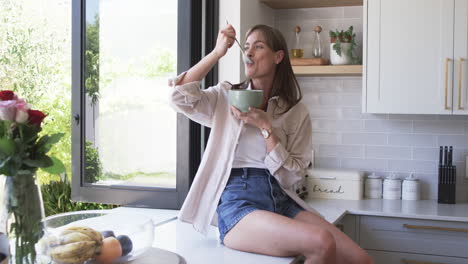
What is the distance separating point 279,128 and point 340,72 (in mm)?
1384

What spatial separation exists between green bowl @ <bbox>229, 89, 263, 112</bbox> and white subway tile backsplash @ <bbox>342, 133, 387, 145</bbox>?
188cm

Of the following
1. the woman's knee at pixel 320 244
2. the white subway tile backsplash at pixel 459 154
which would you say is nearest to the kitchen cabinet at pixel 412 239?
the white subway tile backsplash at pixel 459 154

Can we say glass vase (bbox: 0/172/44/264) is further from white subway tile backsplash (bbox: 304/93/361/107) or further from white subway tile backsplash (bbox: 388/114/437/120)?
white subway tile backsplash (bbox: 388/114/437/120)

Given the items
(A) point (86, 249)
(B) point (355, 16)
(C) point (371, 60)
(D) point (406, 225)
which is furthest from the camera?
(B) point (355, 16)

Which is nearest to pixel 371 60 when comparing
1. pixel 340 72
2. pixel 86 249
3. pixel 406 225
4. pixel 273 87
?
pixel 340 72

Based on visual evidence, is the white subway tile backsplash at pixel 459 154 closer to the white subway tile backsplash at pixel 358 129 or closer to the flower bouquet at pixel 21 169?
the white subway tile backsplash at pixel 358 129

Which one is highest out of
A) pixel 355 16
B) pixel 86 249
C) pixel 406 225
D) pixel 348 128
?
pixel 355 16

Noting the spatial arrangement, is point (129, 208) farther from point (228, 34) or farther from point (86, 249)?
point (86, 249)

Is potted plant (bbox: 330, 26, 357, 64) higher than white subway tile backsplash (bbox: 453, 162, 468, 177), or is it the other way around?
→ potted plant (bbox: 330, 26, 357, 64)

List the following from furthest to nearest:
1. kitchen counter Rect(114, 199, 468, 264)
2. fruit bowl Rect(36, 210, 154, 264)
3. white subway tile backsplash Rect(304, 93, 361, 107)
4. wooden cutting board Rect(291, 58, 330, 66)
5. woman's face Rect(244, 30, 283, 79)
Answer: white subway tile backsplash Rect(304, 93, 361, 107) → wooden cutting board Rect(291, 58, 330, 66) → woman's face Rect(244, 30, 283, 79) → kitchen counter Rect(114, 199, 468, 264) → fruit bowl Rect(36, 210, 154, 264)

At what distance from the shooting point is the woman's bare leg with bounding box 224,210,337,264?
7.48ft

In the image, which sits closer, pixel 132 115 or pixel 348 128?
pixel 132 115

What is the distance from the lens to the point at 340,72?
3920 millimetres

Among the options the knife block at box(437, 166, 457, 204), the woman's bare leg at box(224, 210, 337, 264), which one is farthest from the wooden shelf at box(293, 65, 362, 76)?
the woman's bare leg at box(224, 210, 337, 264)
